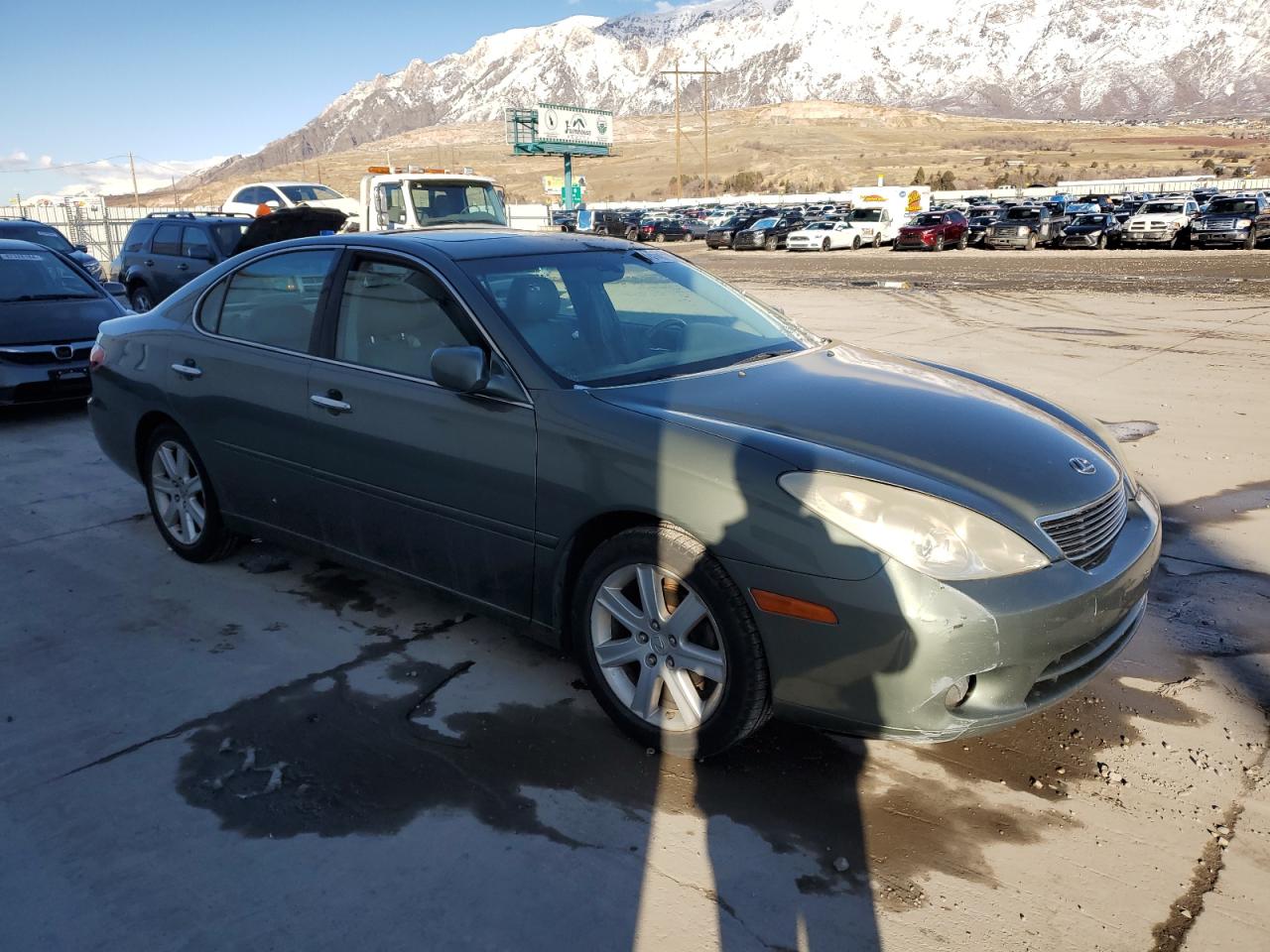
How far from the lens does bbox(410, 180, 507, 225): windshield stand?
1623 cm

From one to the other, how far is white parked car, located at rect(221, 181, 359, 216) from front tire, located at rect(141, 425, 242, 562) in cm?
1782

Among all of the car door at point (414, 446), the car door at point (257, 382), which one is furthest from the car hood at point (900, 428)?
the car door at point (257, 382)

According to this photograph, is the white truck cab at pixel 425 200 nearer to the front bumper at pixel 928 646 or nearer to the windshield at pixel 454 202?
the windshield at pixel 454 202

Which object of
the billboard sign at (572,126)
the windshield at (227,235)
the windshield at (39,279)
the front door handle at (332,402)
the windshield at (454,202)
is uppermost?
the billboard sign at (572,126)

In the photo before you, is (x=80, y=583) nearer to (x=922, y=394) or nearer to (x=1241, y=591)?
(x=922, y=394)

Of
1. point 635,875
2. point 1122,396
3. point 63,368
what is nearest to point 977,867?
point 635,875

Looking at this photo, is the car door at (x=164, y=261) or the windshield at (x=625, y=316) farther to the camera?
the car door at (x=164, y=261)

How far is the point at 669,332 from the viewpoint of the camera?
13.8ft

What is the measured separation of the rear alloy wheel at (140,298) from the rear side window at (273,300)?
11.5m

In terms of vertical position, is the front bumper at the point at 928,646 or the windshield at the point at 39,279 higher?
the windshield at the point at 39,279

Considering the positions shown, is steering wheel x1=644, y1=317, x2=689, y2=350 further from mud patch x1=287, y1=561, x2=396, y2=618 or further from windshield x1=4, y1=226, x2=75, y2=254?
windshield x1=4, y1=226, x2=75, y2=254

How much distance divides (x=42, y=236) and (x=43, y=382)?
8267 mm

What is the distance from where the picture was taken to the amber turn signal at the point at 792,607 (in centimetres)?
280

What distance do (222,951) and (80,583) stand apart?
299 centimetres
